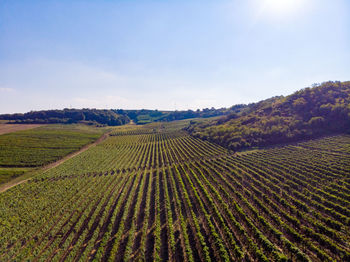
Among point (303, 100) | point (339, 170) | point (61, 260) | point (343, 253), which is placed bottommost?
point (61, 260)

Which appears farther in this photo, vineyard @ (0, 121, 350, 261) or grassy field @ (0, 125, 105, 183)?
grassy field @ (0, 125, 105, 183)

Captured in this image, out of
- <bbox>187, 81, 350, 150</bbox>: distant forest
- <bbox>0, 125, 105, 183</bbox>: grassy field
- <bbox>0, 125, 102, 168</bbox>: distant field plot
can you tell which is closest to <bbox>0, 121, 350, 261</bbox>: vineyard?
<bbox>0, 125, 105, 183</bbox>: grassy field

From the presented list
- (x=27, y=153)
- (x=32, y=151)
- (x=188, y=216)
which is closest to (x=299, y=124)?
(x=188, y=216)

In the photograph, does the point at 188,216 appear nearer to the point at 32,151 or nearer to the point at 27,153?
the point at 27,153

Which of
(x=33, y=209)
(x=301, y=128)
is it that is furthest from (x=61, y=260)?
(x=301, y=128)

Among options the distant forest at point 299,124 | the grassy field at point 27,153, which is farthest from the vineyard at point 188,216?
the distant forest at point 299,124

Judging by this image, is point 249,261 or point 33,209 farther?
point 33,209

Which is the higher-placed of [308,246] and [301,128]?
[301,128]

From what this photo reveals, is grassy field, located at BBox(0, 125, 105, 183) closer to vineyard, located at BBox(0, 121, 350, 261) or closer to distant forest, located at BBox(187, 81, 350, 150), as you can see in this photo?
vineyard, located at BBox(0, 121, 350, 261)

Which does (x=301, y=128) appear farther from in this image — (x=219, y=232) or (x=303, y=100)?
(x=219, y=232)
